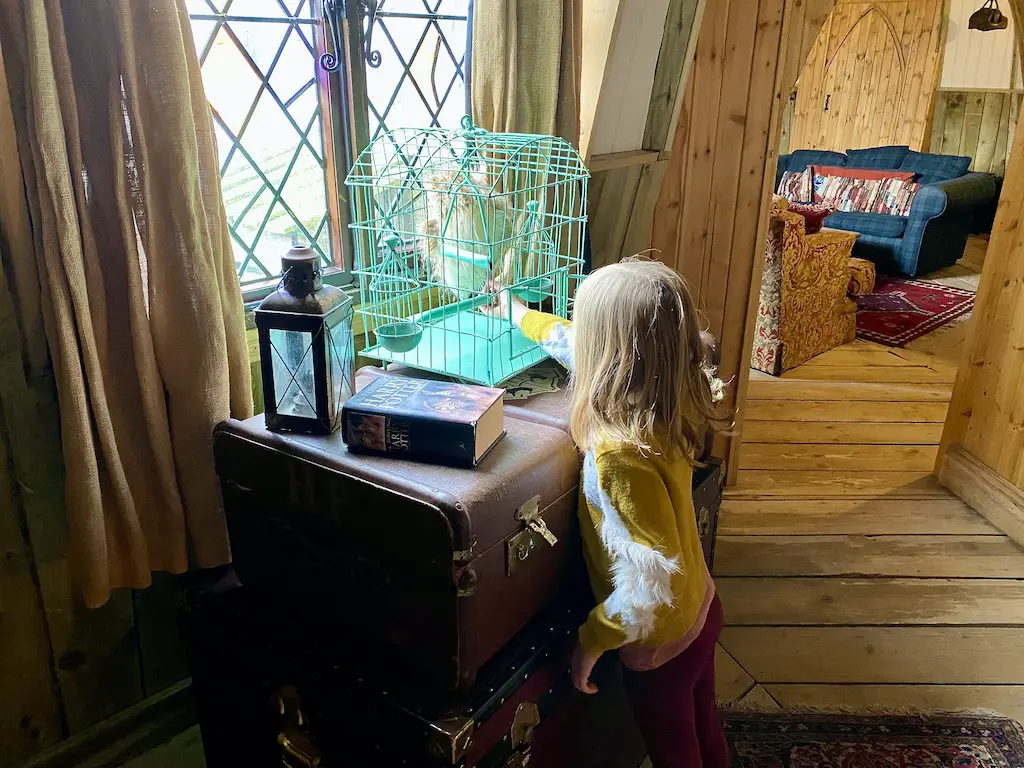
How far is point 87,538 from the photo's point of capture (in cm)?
120

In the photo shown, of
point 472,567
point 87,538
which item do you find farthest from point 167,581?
point 472,567

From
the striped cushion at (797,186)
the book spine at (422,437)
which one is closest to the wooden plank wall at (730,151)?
the book spine at (422,437)

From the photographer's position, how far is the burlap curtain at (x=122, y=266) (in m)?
1.07

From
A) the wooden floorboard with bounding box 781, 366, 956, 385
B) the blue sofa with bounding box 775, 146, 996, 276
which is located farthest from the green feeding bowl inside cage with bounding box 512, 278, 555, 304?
the blue sofa with bounding box 775, 146, 996, 276

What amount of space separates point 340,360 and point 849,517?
2.06 m

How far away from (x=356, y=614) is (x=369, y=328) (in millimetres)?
670

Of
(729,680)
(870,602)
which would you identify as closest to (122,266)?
(729,680)

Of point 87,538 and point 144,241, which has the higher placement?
point 144,241

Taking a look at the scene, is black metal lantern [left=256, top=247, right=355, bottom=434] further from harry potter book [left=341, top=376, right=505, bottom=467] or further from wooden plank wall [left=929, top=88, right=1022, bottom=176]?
wooden plank wall [left=929, top=88, right=1022, bottom=176]

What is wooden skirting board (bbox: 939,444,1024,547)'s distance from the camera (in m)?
2.51

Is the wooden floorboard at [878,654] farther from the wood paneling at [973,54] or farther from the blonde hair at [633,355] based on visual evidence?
the wood paneling at [973,54]

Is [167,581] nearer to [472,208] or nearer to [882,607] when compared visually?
[472,208]

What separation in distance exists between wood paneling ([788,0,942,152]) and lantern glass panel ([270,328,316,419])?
7501 millimetres

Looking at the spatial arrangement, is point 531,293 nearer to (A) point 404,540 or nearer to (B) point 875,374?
(A) point 404,540
